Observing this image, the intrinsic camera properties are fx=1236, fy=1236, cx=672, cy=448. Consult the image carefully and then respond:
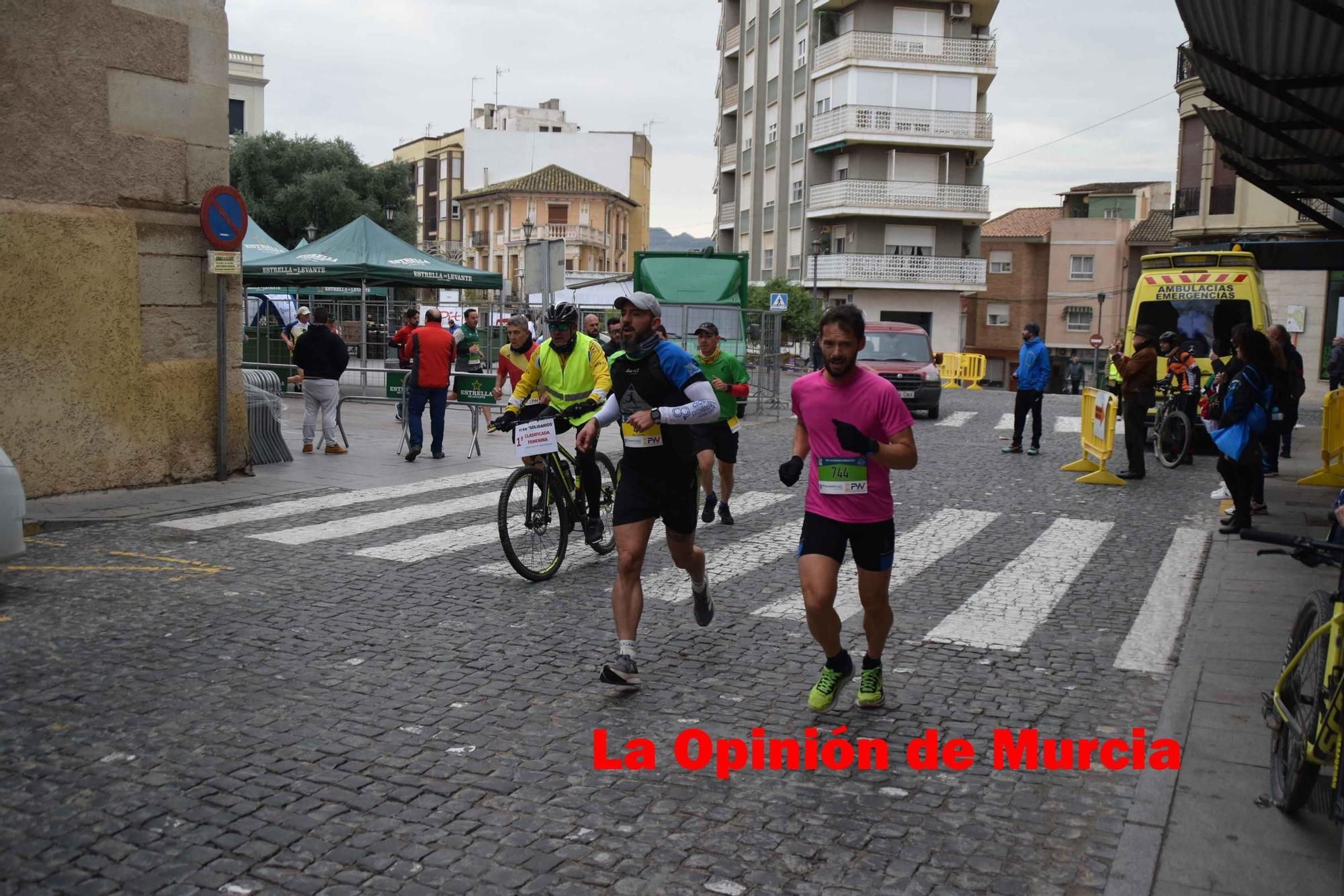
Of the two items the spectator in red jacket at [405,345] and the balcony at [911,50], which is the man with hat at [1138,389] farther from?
the balcony at [911,50]

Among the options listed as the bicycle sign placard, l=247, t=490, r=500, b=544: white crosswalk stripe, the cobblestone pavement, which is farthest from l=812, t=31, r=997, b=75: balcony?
the bicycle sign placard

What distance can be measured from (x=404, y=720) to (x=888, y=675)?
2.46 metres

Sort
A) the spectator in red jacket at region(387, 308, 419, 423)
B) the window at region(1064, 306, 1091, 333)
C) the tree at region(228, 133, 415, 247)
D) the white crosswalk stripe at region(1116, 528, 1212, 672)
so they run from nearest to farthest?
the white crosswalk stripe at region(1116, 528, 1212, 672) < the spectator in red jacket at region(387, 308, 419, 423) < the tree at region(228, 133, 415, 247) < the window at region(1064, 306, 1091, 333)

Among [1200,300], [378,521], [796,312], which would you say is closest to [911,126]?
[796,312]

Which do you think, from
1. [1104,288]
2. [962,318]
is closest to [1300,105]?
[962,318]

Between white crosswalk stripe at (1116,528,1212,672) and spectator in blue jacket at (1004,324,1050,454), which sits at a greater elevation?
spectator in blue jacket at (1004,324,1050,454)

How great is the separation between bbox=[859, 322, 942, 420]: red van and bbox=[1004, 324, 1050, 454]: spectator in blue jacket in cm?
529

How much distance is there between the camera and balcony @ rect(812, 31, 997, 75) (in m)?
51.6

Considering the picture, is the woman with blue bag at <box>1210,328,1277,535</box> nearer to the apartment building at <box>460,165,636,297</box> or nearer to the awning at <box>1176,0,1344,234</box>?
the awning at <box>1176,0,1344,234</box>

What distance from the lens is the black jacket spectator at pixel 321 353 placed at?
48.4ft

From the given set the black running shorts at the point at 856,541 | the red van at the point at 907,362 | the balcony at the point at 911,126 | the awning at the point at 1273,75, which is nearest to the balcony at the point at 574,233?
the balcony at the point at 911,126

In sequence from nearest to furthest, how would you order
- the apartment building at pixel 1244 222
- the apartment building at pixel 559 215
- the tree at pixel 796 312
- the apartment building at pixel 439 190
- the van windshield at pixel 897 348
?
the van windshield at pixel 897 348, the apartment building at pixel 1244 222, the tree at pixel 796 312, the apartment building at pixel 559 215, the apartment building at pixel 439 190

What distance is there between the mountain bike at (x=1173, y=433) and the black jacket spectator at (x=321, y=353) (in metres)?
10.3

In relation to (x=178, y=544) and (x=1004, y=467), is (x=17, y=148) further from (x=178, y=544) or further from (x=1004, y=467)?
(x=1004, y=467)
